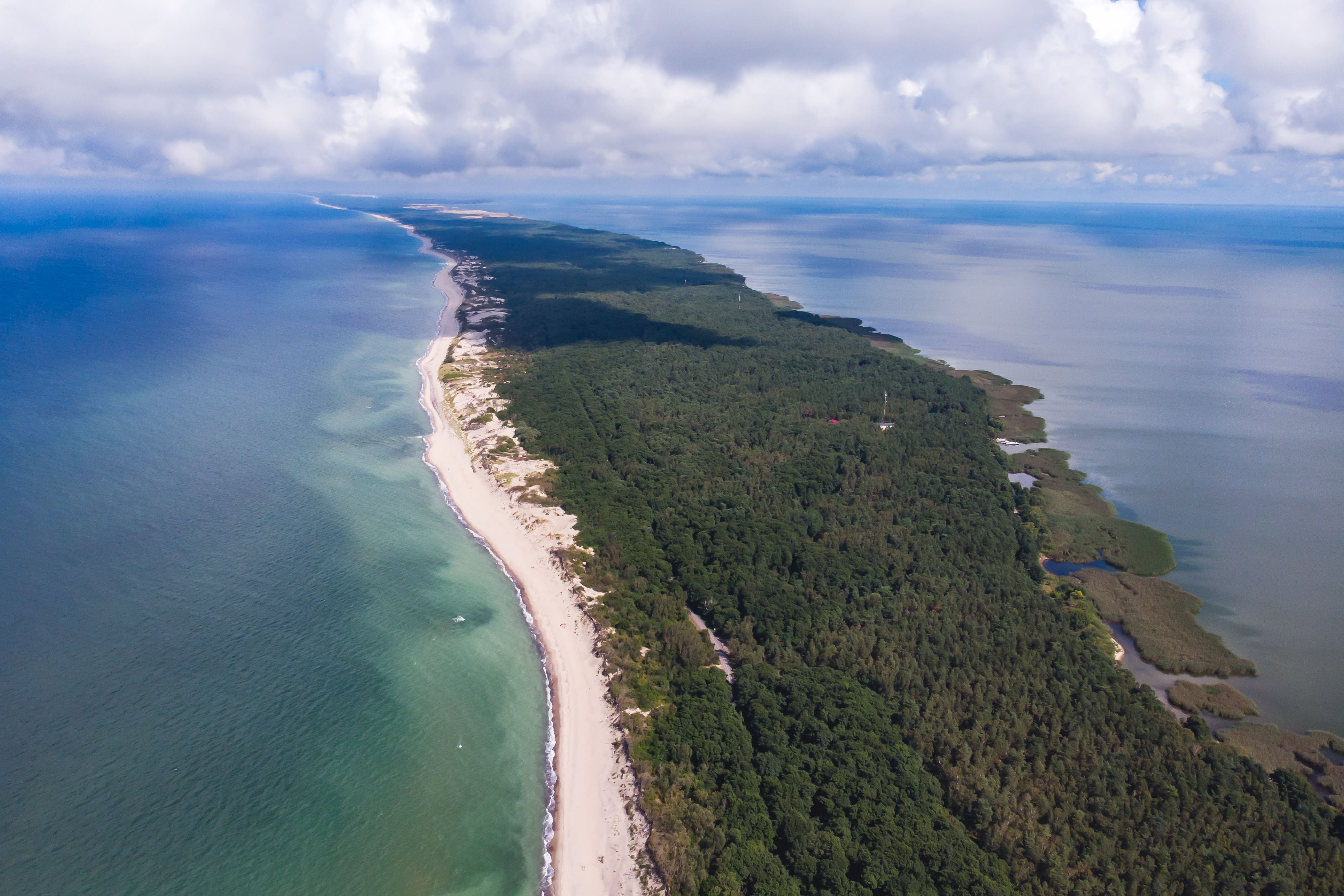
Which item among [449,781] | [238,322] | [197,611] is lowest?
[449,781]

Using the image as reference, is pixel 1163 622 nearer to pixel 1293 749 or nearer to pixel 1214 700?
pixel 1214 700

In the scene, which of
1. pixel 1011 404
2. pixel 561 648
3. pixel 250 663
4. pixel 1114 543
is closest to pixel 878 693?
pixel 561 648

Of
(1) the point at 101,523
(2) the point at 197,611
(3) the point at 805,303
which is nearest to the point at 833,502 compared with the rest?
(2) the point at 197,611

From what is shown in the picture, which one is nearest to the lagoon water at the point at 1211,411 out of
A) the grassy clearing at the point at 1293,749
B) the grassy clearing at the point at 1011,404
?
the grassy clearing at the point at 1293,749

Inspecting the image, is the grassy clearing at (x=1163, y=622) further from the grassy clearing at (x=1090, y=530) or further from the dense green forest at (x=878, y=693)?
the dense green forest at (x=878, y=693)

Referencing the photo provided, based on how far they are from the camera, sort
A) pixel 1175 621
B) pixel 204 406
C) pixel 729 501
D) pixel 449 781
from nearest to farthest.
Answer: pixel 449 781
pixel 1175 621
pixel 729 501
pixel 204 406

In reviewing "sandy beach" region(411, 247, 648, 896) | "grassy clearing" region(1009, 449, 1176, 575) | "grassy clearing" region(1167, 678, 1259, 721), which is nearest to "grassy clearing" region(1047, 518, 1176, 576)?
"grassy clearing" region(1009, 449, 1176, 575)

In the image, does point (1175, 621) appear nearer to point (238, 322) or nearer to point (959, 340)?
point (959, 340)
